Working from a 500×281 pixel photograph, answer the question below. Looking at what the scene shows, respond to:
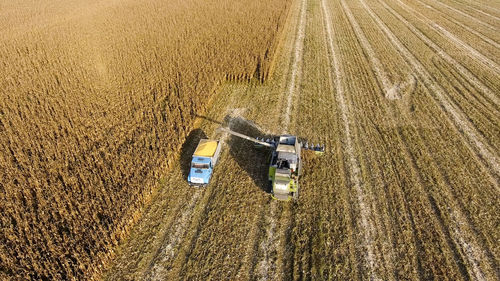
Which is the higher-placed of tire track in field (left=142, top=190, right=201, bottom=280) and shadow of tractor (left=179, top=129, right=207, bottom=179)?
shadow of tractor (left=179, top=129, right=207, bottom=179)

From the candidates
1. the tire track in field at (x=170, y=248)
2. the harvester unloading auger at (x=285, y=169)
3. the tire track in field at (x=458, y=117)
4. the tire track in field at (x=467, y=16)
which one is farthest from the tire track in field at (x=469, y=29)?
the tire track in field at (x=170, y=248)

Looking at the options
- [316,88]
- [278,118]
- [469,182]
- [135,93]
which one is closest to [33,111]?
[135,93]

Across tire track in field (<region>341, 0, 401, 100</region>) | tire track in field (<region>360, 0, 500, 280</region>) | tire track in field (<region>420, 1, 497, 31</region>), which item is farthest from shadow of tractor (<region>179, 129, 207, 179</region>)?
tire track in field (<region>420, 1, 497, 31</region>)

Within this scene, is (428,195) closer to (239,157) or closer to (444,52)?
(239,157)

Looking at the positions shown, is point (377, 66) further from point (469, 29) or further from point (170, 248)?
point (170, 248)

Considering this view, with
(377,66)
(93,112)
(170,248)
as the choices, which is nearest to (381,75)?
(377,66)

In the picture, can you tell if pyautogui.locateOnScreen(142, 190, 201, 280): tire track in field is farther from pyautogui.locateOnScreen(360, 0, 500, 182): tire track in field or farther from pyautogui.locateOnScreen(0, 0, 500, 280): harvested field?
pyautogui.locateOnScreen(360, 0, 500, 182): tire track in field
